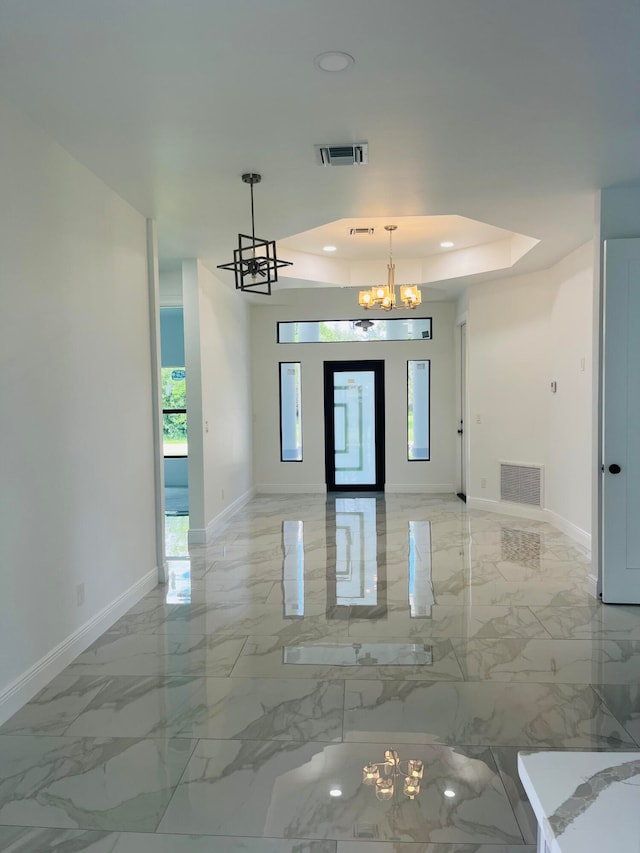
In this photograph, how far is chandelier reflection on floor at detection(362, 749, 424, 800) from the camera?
212cm

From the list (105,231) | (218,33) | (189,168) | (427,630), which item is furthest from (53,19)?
(427,630)

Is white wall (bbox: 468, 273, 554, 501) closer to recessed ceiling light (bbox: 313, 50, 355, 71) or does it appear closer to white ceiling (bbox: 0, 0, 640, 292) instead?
white ceiling (bbox: 0, 0, 640, 292)

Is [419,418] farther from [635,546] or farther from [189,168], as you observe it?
[189,168]

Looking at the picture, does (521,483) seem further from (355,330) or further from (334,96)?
(334,96)

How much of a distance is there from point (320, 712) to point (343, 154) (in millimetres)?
3000

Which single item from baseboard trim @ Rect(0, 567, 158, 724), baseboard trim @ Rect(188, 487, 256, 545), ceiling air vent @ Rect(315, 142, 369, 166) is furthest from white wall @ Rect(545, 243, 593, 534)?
baseboard trim @ Rect(0, 567, 158, 724)

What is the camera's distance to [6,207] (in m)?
2.71

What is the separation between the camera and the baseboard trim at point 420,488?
348 inches

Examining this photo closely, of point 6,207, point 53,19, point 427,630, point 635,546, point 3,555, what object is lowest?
point 427,630

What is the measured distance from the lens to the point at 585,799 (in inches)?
47.4

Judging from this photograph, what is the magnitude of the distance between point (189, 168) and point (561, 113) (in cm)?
213

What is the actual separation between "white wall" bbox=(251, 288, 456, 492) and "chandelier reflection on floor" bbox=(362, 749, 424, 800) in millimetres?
6681

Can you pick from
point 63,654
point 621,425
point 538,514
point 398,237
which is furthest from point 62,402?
point 538,514

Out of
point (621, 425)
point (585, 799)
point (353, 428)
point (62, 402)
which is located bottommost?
point (585, 799)
